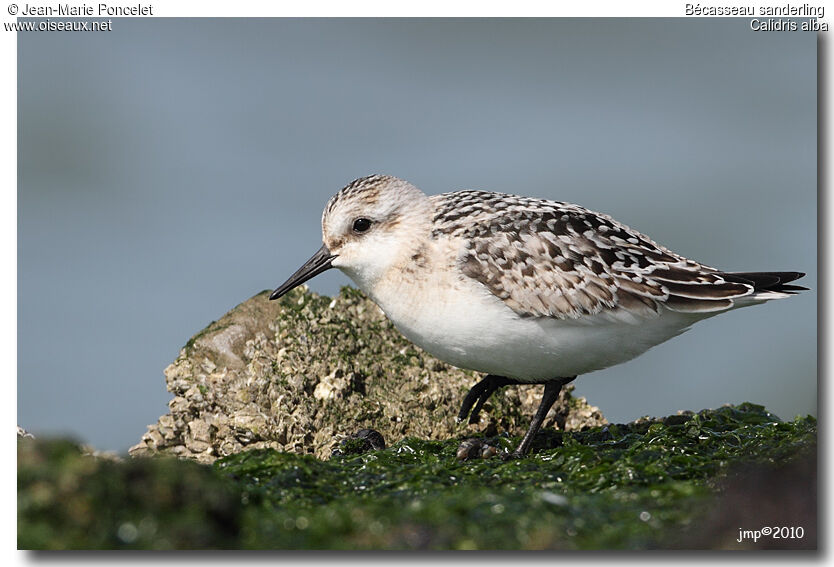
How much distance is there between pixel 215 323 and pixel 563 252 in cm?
293

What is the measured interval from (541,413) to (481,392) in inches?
22.6

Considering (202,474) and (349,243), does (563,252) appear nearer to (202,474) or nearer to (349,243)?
(349,243)

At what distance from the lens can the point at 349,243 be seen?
19.6 feet

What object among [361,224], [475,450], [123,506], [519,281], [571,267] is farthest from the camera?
[361,224]

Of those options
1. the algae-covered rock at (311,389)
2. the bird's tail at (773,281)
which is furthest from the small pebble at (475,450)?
the bird's tail at (773,281)

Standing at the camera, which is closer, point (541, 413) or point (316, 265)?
point (541, 413)

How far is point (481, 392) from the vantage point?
6.13 meters

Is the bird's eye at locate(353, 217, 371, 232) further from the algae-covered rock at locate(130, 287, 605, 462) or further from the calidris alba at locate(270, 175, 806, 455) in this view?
the algae-covered rock at locate(130, 287, 605, 462)

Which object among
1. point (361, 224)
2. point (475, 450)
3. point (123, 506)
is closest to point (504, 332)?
point (475, 450)

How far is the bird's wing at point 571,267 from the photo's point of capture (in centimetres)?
544

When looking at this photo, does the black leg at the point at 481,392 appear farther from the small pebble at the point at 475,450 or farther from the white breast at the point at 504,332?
the small pebble at the point at 475,450

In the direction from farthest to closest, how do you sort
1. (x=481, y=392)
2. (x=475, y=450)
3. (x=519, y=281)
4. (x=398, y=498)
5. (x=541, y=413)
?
1. (x=481, y=392)
2. (x=541, y=413)
3. (x=519, y=281)
4. (x=475, y=450)
5. (x=398, y=498)

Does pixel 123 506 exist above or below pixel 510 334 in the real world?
below

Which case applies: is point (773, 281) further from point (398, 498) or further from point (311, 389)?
point (311, 389)
